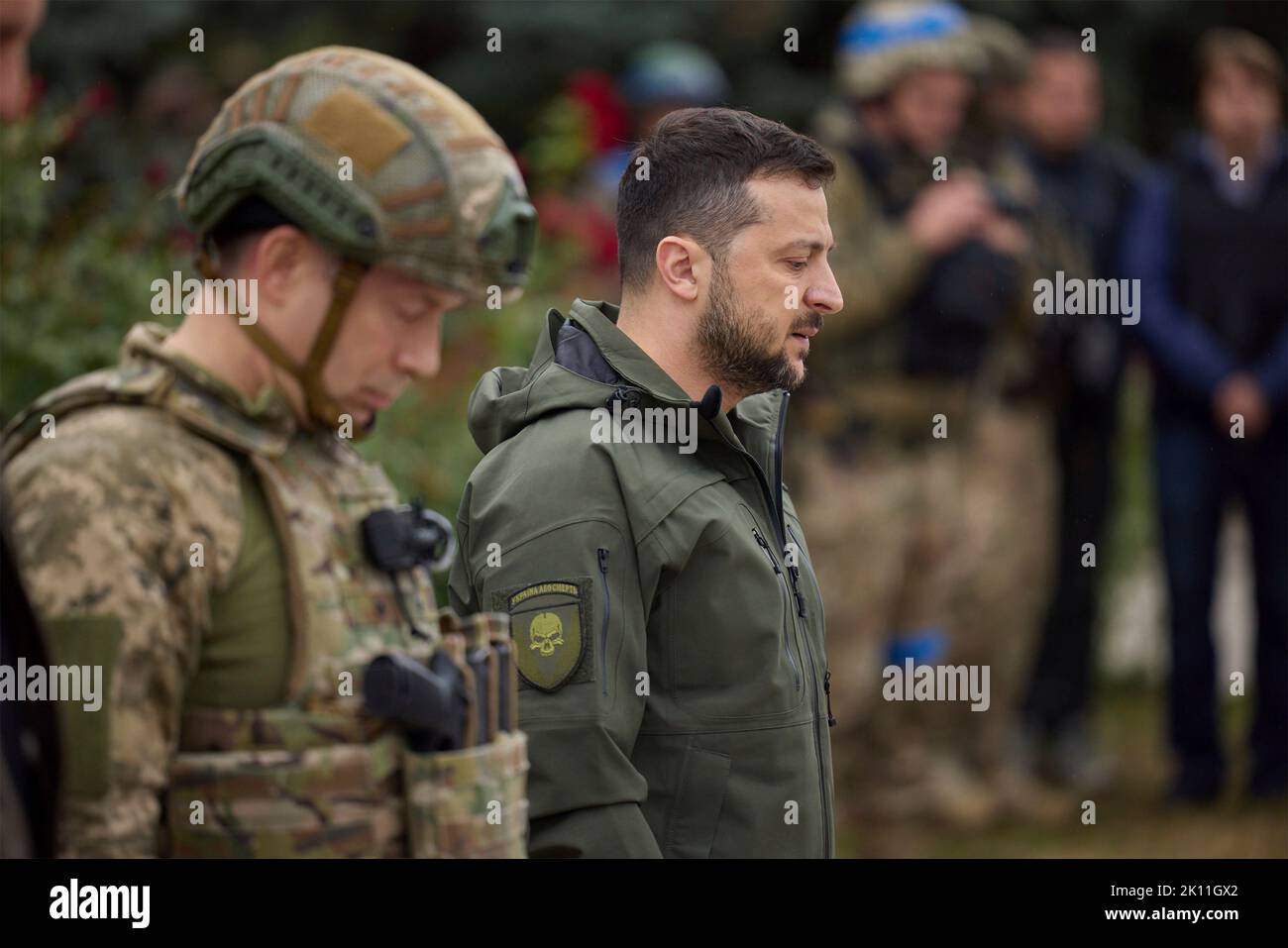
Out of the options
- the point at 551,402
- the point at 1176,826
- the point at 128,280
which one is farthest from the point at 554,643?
the point at 1176,826

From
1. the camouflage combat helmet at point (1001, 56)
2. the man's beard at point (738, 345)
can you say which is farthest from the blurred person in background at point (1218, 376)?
the man's beard at point (738, 345)

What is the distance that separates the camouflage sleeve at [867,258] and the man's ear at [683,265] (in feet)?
12.6

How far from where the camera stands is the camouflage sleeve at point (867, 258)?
7.50 m

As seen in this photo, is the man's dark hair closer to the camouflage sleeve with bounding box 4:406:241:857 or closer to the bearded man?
the bearded man

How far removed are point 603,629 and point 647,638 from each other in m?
0.13

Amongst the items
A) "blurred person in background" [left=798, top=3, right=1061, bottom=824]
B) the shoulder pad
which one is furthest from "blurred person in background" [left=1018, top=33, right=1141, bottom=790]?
the shoulder pad

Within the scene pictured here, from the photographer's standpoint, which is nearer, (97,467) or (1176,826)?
(97,467)

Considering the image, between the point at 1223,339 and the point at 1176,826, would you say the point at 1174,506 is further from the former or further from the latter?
the point at 1176,826

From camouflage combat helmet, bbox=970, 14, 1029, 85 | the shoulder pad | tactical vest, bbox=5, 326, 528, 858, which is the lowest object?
tactical vest, bbox=5, 326, 528, 858

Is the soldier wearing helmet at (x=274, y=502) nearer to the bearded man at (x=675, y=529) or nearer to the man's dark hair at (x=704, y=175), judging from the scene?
the bearded man at (x=675, y=529)

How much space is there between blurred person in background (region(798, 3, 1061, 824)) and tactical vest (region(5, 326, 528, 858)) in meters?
4.92

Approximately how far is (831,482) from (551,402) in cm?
426

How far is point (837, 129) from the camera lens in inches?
305

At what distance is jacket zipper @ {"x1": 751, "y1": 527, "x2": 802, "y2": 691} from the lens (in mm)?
3453
